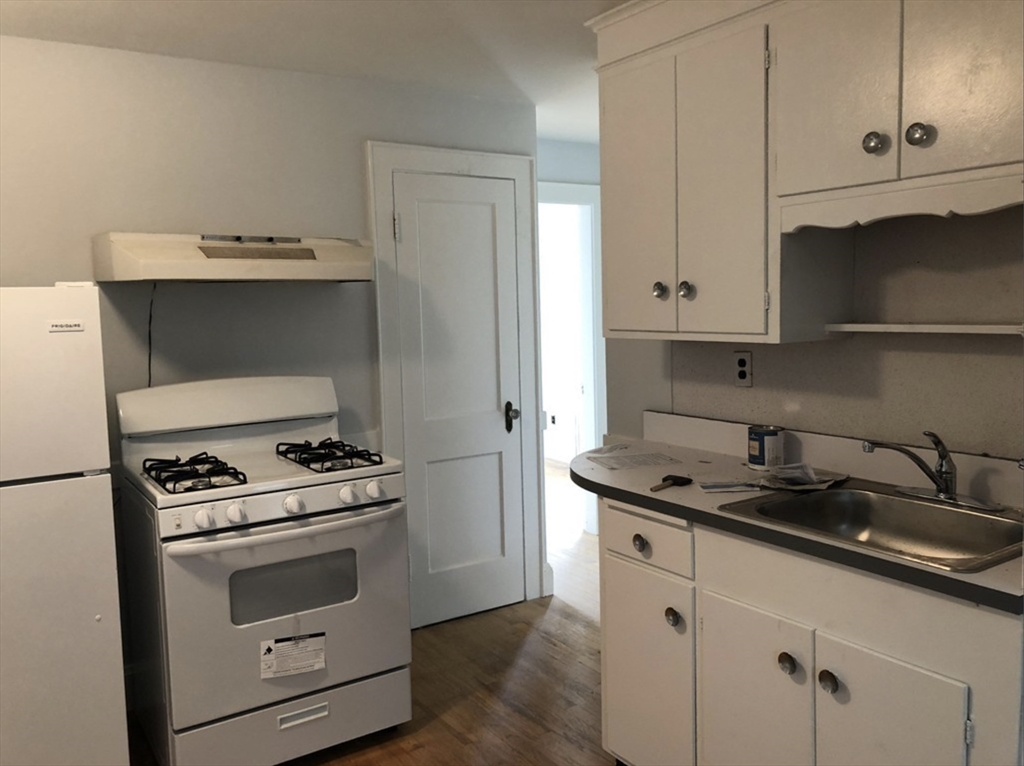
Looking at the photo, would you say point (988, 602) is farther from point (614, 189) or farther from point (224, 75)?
point (224, 75)

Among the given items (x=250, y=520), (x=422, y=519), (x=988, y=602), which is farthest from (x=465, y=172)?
(x=988, y=602)

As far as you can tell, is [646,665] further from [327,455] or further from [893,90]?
[893,90]

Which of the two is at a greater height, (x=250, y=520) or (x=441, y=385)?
(x=441, y=385)

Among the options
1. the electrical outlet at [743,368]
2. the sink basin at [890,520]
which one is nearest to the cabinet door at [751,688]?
the sink basin at [890,520]

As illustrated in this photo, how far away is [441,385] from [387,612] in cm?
120

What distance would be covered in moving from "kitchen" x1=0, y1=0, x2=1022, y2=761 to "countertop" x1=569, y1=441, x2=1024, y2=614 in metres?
0.24

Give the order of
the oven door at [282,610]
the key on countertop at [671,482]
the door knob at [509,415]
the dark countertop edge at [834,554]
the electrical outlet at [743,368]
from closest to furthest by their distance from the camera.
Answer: the dark countertop edge at [834,554] < the key on countertop at [671,482] < the oven door at [282,610] < the electrical outlet at [743,368] < the door knob at [509,415]

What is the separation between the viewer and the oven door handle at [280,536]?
2.36 m

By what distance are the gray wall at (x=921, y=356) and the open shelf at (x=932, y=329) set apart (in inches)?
3.9

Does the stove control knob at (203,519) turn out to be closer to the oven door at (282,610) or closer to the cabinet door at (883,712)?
the oven door at (282,610)

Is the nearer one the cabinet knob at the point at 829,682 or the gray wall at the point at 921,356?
the cabinet knob at the point at 829,682

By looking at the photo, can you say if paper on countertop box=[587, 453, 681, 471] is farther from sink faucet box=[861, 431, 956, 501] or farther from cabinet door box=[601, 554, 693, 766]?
sink faucet box=[861, 431, 956, 501]

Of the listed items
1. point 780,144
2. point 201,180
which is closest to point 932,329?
point 780,144

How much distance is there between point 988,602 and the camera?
4.95ft
